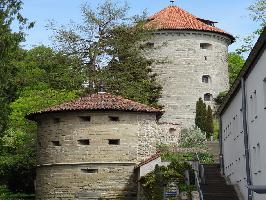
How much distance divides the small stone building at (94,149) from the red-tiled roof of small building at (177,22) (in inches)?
927

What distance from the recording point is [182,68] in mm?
57875

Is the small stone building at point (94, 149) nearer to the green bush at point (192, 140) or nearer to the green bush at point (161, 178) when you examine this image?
the green bush at point (161, 178)

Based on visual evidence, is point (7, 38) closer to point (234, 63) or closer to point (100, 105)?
point (100, 105)

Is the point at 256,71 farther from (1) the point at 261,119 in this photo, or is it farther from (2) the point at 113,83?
(2) the point at 113,83

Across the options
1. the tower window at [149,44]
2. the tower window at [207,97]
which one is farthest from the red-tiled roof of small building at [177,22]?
the tower window at [207,97]

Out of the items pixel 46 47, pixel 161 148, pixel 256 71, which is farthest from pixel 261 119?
pixel 46 47

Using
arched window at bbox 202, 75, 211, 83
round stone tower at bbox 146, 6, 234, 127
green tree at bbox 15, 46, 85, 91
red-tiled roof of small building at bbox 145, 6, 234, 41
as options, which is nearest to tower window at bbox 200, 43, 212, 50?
round stone tower at bbox 146, 6, 234, 127

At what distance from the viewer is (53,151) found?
108ft

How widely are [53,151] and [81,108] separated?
2857 mm

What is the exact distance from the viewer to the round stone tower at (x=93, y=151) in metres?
31.9

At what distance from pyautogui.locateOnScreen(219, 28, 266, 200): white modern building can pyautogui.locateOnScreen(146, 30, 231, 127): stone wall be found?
26557 millimetres

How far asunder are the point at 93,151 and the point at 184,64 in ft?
90.2

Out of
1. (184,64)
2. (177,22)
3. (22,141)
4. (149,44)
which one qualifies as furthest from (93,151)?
(177,22)

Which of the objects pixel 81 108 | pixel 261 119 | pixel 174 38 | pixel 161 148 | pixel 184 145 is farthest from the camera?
pixel 174 38
